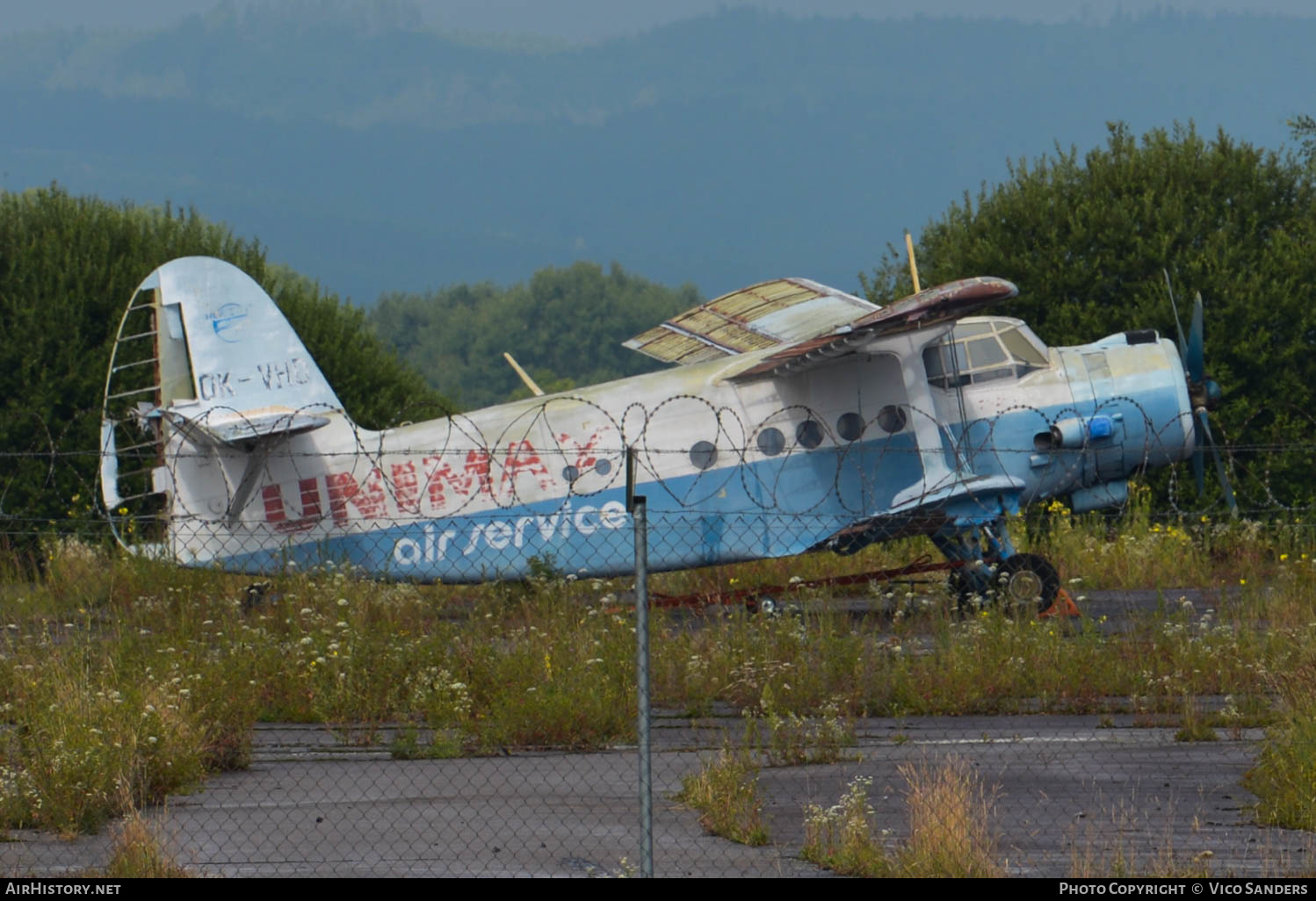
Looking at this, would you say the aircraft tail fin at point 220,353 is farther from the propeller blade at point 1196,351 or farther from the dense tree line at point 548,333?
the dense tree line at point 548,333

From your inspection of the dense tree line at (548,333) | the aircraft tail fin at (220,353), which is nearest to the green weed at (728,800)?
the aircraft tail fin at (220,353)

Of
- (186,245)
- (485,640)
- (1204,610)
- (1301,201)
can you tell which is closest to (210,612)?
(485,640)

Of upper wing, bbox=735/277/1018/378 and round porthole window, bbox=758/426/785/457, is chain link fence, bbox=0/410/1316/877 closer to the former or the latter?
round porthole window, bbox=758/426/785/457

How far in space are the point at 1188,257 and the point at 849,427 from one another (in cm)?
919

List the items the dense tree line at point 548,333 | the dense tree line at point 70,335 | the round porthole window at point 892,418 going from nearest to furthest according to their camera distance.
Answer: the round porthole window at point 892,418, the dense tree line at point 70,335, the dense tree line at point 548,333

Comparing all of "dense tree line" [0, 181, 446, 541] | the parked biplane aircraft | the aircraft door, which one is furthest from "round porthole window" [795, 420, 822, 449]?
"dense tree line" [0, 181, 446, 541]

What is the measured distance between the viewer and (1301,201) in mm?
23297

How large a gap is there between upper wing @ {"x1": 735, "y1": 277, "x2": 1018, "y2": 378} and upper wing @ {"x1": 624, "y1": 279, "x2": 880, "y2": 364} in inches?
75.9

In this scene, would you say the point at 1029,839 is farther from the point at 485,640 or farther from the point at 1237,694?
the point at 485,640

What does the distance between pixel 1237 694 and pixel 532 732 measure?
5.07m

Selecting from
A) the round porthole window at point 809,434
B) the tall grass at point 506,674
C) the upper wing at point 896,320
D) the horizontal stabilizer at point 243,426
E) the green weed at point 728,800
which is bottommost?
the green weed at point 728,800

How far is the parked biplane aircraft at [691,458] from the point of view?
1511 centimetres

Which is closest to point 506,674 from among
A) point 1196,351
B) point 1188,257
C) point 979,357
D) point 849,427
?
point 849,427

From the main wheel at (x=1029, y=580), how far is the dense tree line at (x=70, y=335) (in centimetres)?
1005
